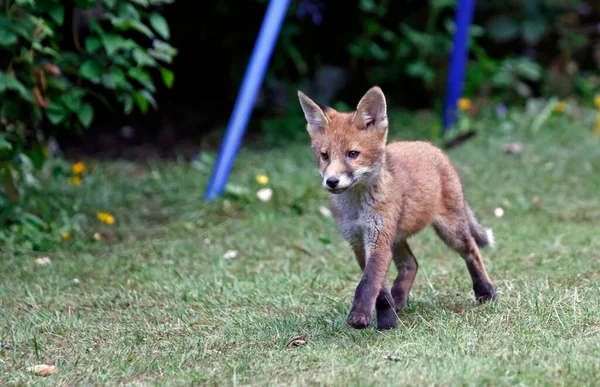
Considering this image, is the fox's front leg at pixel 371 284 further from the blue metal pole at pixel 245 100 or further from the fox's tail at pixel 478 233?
the blue metal pole at pixel 245 100

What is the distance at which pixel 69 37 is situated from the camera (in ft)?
22.3

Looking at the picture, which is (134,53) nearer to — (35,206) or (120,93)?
(120,93)

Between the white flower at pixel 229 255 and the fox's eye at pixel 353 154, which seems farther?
the white flower at pixel 229 255

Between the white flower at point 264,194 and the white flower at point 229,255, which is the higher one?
the white flower at point 229,255

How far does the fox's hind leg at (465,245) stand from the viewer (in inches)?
171

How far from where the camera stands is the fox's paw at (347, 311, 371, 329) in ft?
12.0

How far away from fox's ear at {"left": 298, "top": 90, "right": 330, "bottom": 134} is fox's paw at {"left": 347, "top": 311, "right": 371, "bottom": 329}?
939 mm

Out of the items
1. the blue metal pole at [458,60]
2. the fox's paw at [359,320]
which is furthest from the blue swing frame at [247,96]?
the fox's paw at [359,320]

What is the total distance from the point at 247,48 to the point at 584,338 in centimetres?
645

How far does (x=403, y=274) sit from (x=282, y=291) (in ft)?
2.36

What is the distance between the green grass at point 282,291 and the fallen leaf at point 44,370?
0.12 ft

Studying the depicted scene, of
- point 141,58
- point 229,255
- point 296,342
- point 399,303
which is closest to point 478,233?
point 399,303


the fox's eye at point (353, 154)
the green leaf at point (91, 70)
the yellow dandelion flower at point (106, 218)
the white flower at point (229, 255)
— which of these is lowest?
the yellow dandelion flower at point (106, 218)

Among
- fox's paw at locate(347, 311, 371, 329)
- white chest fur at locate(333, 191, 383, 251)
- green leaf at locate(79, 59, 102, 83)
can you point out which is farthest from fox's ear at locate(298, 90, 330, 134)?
green leaf at locate(79, 59, 102, 83)
